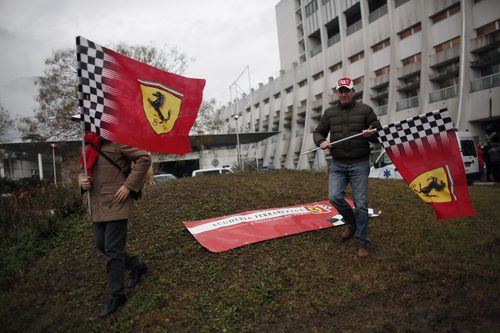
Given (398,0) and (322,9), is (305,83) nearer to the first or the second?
(322,9)

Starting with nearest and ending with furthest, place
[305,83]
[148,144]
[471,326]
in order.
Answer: [471,326] → [148,144] → [305,83]

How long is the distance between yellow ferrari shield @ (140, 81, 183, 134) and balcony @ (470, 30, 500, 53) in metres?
26.1

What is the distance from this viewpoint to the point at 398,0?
98.0 ft

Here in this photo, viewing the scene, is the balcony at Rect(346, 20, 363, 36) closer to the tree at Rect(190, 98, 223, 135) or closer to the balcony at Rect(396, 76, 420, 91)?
the balcony at Rect(396, 76, 420, 91)

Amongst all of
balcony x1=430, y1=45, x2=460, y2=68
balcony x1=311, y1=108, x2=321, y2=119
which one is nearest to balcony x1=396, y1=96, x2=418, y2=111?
balcony x1=430, y1=45, x2=460, y2=68

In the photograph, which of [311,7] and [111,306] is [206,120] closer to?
[111,306]

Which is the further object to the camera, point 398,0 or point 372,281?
point 398,0

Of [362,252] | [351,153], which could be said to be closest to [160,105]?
[351,153]

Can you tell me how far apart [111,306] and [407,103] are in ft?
101

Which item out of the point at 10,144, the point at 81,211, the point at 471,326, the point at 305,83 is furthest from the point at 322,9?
the point at 471,326

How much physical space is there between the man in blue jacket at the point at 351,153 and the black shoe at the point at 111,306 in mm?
2899

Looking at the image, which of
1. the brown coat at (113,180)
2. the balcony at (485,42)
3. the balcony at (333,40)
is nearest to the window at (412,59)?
the balcony at (485,42)

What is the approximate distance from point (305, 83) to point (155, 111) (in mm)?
43379

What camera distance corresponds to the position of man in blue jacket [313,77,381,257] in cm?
429
